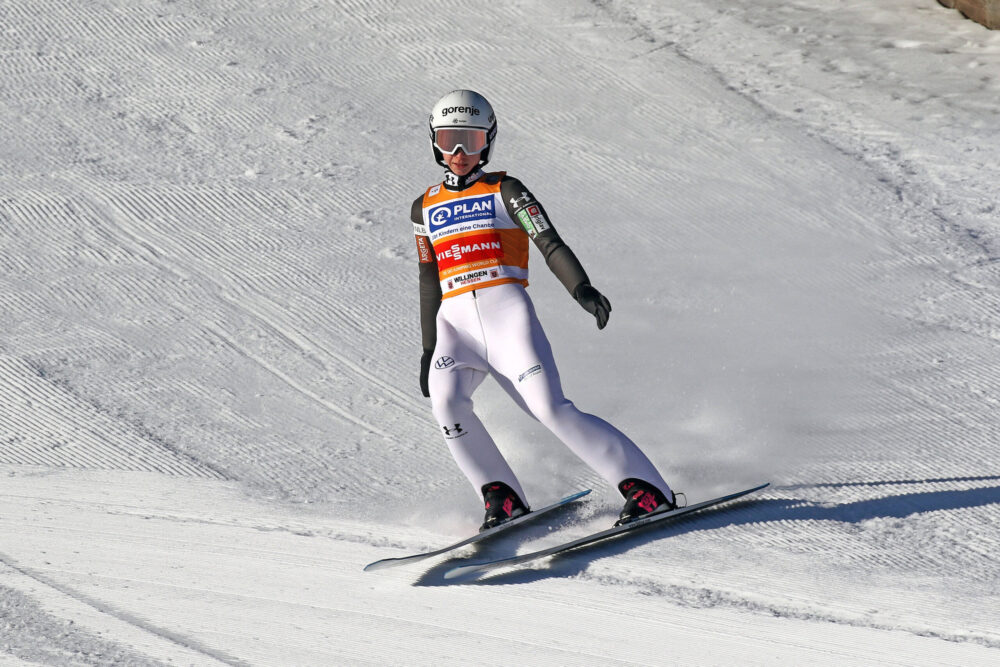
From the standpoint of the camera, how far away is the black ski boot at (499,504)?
5.53m

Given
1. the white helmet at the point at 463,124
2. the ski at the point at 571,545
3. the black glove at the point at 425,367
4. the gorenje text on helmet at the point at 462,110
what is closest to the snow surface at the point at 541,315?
the ski at the point at 571,545

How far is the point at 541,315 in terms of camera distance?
795 centimetres

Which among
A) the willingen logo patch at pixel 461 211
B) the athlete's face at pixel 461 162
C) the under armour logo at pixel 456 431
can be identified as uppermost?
the athlete's face at pixel 461 162

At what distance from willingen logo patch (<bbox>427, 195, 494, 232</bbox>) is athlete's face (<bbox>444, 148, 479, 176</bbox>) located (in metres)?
0.12

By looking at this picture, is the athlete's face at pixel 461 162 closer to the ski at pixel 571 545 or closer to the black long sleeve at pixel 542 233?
the black long sleeve at pixel 542 233

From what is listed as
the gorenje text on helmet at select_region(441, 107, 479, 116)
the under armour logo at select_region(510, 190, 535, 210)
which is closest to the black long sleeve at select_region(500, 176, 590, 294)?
the under armour logo at select_region(510, 190, 535, 210)

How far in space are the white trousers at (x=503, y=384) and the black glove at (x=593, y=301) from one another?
0.28m

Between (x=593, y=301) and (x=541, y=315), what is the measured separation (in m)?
2.74

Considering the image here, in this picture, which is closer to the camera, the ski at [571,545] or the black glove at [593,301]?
the black glove at [593,301]

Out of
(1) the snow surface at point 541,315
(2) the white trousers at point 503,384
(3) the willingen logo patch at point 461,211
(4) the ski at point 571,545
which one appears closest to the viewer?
(1) the snow surface at point 541,315

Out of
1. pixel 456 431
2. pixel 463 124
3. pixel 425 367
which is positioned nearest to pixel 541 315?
pixel 425 367

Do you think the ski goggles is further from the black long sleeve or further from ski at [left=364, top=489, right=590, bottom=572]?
ski at [left=364, top=489, right=590, bottom=572]

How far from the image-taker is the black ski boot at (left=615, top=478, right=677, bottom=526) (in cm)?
548

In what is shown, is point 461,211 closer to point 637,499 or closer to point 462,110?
point 462,110
